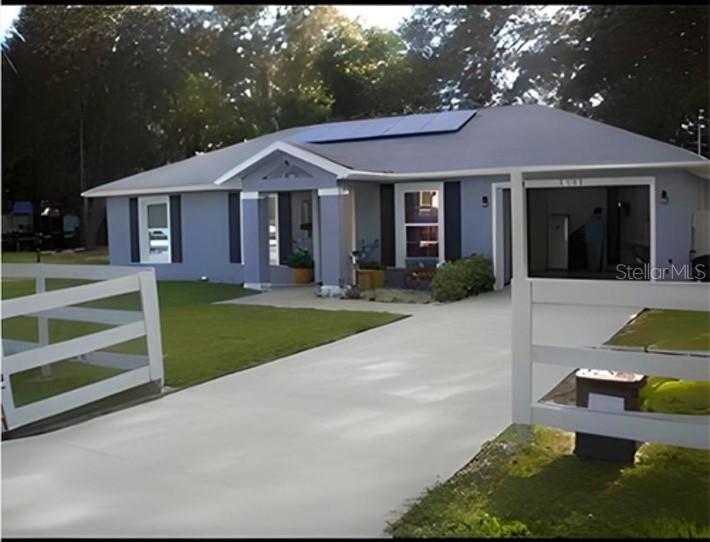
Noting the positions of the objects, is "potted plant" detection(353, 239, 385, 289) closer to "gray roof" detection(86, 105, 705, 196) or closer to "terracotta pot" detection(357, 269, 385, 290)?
"terracotta pot" detection(357, 269, 385, 290)

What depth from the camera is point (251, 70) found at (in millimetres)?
33531

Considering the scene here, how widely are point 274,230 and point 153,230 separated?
3380mm

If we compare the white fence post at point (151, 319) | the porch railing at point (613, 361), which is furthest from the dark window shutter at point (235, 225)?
the porch railing at point (613, 361)

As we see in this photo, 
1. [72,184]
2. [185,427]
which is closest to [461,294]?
[185,427]

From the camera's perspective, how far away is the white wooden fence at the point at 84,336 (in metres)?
5.45

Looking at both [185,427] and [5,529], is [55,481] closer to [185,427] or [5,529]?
[5,529]

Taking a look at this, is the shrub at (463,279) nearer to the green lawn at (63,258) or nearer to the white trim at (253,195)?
the white trim at (253,195)

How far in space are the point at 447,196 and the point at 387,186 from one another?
1.47m

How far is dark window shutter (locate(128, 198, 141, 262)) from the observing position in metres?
18.7

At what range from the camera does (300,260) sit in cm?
A: 1680

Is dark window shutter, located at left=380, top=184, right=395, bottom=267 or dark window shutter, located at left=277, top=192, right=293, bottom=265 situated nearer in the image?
dark window shutter, located at left=380, top=184, right=395, bottom=267

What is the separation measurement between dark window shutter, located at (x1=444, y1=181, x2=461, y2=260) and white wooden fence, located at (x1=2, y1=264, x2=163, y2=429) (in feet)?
31.6

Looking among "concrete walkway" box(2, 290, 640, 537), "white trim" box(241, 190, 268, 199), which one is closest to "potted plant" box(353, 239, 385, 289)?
"white trim" box(241, 190, 268, 199)

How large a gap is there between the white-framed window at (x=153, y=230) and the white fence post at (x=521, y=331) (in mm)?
14992
